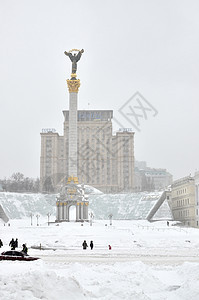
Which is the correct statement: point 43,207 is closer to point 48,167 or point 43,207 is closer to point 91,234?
point 91,234

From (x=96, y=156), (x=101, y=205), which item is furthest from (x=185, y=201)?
(x=96, y=156)

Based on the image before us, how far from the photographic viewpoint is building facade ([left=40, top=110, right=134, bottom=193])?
162 metres

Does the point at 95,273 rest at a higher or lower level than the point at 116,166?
lower

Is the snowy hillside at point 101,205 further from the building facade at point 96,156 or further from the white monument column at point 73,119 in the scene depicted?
the building facade at point 96,156

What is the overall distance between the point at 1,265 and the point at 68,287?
3.77 metres

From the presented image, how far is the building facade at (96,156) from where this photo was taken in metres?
162

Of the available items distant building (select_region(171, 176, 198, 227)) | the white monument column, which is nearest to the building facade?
distant building (select_region(171, 176, 198, 227))

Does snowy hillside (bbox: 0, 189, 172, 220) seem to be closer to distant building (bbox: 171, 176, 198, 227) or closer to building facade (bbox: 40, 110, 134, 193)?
distant building (bbox: 171, 176, 198, 227)

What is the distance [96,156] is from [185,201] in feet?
253

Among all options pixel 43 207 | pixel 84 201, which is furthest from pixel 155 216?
pixel 43 207

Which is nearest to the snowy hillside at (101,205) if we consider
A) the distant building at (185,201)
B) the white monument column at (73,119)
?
the distant building at (185,201)

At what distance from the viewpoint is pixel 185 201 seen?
90.4 m

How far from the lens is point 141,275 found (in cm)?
1955

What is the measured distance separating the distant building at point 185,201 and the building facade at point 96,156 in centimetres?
6206
